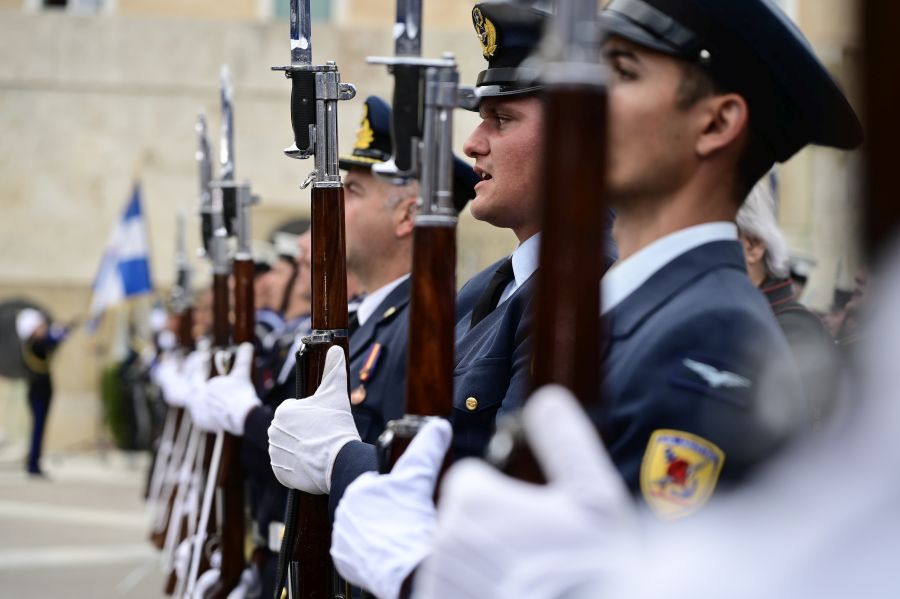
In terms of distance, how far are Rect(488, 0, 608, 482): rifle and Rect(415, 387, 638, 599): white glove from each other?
75 mm

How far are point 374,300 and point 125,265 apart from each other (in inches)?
324

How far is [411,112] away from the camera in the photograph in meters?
2.07

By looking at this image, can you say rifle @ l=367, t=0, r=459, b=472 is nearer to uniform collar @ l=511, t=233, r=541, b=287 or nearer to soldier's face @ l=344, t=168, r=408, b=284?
uniform collar @ l=511, t=233, r=541, b=287

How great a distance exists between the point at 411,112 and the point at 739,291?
1.79ft

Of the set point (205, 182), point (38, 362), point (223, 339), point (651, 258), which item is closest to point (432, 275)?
point (651, 258)

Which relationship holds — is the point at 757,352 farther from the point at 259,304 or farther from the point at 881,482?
the point at 259,304

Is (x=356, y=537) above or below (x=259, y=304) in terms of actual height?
above

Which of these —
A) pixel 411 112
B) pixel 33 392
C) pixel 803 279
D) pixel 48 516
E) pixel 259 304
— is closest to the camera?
pixel 411 112

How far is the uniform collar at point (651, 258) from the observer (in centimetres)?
187

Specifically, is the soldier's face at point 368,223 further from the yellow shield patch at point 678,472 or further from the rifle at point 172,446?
the rifle at point 172,446

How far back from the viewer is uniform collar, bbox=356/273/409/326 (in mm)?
3824

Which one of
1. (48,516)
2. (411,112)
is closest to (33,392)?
(48,516)

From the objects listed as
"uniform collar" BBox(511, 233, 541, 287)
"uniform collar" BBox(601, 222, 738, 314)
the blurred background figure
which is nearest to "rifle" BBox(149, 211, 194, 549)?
the blurred background figure

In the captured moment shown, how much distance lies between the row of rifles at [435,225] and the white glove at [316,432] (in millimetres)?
143
